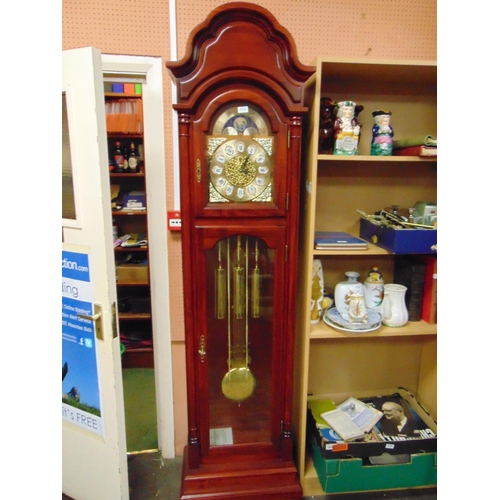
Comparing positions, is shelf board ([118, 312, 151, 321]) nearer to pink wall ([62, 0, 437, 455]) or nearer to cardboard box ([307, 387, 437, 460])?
pink wall ([62, 0, 437, 455])

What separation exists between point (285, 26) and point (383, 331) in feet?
4.47

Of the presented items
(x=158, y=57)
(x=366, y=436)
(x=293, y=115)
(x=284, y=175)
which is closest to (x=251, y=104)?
(x=293, y=115)

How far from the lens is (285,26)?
1.48m

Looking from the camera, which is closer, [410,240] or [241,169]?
[241,169]

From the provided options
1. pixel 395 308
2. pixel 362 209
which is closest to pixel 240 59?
pixel 362 209

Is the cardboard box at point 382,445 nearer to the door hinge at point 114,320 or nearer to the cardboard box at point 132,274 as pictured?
the door hinge at point 114,320

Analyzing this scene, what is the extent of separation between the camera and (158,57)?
1444 mm

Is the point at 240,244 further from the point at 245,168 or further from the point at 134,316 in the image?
the point at 134,316

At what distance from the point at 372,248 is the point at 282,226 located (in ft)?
1.46

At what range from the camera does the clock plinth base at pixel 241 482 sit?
1420mm

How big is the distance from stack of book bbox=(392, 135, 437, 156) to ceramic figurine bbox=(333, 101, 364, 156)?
233 millimetres

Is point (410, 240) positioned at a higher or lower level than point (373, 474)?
higher

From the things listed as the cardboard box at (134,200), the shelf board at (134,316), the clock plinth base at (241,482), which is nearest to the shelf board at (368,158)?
the clock plinth base at (241,482)

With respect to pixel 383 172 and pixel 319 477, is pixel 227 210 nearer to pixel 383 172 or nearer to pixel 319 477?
pixel 383 172
